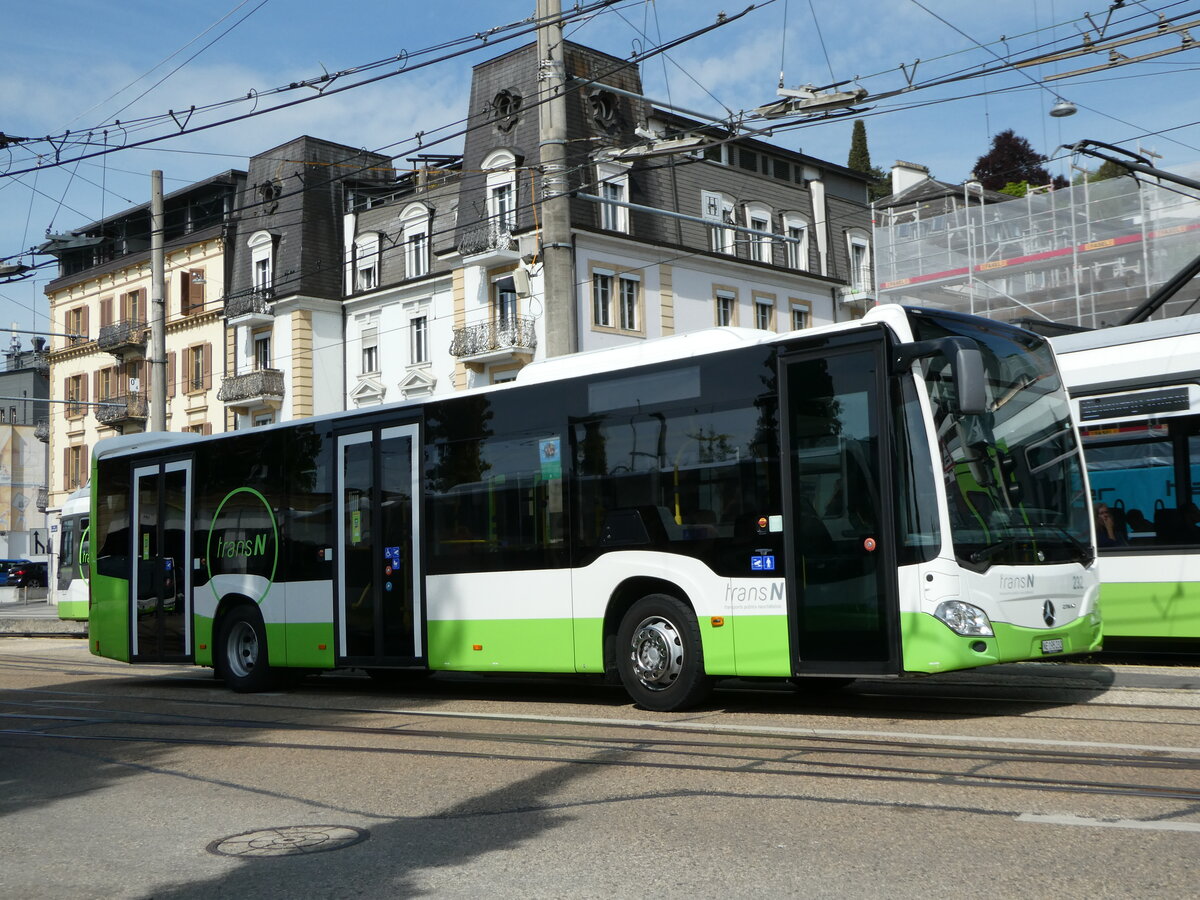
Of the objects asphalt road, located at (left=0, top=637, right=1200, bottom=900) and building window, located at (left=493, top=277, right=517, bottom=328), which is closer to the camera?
asphalt road, located at (left=0, top=637, right=1200, bottom=900)

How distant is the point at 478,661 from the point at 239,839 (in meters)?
6.19

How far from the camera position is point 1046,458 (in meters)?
10.6

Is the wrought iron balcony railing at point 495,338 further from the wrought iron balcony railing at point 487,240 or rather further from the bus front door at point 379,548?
the bus front door at point 379,548

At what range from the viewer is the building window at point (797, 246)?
156 ft

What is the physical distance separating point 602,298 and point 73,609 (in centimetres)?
1708

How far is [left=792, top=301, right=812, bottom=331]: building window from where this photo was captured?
4725 centimetres

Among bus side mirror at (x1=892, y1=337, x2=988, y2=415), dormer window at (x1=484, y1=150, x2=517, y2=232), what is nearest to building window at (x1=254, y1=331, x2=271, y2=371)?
dormer window at (x1=484, y1=150, x2=517, y2=232)

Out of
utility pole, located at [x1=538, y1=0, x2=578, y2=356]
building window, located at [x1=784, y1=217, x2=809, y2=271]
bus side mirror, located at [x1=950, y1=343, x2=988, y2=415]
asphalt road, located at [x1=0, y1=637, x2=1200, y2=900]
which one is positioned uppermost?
building window, located at [x1=784, y1=217, x2=809, y2=271]

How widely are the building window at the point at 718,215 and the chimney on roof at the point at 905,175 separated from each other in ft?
62.5

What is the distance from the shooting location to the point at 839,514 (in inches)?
401

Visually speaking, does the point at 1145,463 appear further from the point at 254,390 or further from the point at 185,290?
the point at 185,290

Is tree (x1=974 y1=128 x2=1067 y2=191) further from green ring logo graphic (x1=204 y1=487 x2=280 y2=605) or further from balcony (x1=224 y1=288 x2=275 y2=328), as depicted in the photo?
green ring logo graphic (x1=204 y1=487 x2=280 y2=605)

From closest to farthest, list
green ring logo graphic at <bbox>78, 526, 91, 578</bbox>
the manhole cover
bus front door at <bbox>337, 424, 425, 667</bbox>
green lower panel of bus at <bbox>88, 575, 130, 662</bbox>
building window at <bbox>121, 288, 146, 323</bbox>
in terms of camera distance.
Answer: the manhole cover, bus front door at <bbox>337, 424, 425, 667</bbox>, green lower panel of bus at <bbox>88, 575, 130, 662</bbox>, green ring logo graphic at <bbox>78, 526, 91, 578</bbox>, building window at <bbox>121, 288, 146, 323</bbox>

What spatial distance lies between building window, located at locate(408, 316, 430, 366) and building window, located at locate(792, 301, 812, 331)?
42.1 feet
